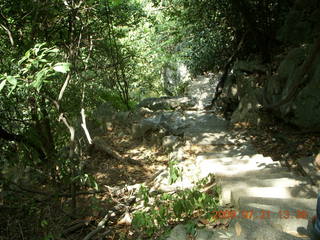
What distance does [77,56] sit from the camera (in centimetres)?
464

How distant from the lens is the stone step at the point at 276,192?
3.27 m

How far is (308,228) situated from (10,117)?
388cm

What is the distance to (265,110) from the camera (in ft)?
23.8

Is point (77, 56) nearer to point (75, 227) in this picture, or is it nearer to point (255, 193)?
point (75, 227)

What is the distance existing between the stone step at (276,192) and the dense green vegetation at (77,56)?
5.62ft

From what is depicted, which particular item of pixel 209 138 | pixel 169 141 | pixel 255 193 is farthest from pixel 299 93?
pixel 255 193

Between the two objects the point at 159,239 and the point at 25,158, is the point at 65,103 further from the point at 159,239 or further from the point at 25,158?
the point at 159,239

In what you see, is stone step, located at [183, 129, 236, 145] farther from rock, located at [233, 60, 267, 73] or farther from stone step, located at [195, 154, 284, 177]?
rock, located at [233, 60, 267, 73]

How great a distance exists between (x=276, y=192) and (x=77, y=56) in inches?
129

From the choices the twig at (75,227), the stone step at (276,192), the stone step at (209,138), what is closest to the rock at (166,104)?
the stone step at (209,138)

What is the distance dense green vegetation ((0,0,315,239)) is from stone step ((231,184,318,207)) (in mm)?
1713

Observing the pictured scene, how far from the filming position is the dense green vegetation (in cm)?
372

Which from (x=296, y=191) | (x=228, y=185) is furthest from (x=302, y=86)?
(x=228, y=185)

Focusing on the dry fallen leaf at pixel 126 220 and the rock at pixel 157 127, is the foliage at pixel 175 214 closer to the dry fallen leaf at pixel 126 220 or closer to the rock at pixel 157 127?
the dry fallen leaf at pixel 126 220
